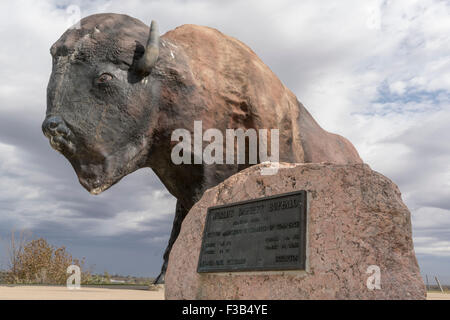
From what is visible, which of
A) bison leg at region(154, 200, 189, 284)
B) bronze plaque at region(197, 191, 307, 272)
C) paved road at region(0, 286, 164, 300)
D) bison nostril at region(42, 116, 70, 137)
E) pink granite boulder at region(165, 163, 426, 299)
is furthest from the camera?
bison leg at region(154, 200, 189, 284)

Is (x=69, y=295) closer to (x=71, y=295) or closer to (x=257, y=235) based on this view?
(x=71, y=295)

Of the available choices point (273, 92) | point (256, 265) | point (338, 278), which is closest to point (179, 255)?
point (256, 265)

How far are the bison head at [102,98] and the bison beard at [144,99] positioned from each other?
0.04 ft

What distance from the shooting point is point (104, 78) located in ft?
19.5

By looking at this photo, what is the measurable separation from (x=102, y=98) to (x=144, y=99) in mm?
516

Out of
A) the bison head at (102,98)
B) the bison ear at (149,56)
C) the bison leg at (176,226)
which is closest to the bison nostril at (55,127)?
the bison head at (102,98)

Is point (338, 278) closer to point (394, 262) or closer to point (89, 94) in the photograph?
point (394, 262)

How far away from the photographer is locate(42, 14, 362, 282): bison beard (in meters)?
5.98

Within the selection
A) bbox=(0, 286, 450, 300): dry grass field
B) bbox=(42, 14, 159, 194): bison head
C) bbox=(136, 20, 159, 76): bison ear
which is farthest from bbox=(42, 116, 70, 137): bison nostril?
bbox=(0, 286, 450, 300): dry grass field

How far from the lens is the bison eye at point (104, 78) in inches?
234

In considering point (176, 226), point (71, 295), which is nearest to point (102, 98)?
point (71, 295)

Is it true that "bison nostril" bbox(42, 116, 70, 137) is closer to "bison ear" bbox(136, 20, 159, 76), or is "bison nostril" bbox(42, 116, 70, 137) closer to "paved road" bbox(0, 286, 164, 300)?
"bison ear" bbox(136, 20, 159, 76)

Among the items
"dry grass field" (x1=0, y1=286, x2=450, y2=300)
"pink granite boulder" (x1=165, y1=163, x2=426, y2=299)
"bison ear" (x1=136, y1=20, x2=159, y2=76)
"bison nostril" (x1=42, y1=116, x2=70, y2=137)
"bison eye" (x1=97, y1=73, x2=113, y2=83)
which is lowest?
"dry grass field" (x1=0, y1=286, x2=450, y2=300)

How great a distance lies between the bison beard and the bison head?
0.04ft
